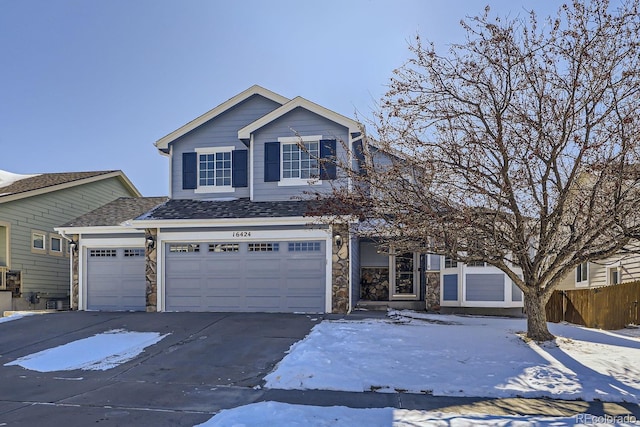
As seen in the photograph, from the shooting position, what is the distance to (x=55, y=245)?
63.5 feet

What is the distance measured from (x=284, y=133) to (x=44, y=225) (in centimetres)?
1054

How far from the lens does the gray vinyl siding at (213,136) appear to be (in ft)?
52.3

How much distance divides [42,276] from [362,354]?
14.8m

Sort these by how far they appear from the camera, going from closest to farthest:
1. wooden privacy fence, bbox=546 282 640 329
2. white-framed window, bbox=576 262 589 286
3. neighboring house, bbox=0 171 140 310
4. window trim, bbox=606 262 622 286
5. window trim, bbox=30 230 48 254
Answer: wooden privacy fence, bbox=546 282 640 329
window trim, bbox=606 262 622 286
neighboring house, bbox=0 171 140 310
window trim, bbox=30 230 48 254
white-framed window, bbox=576 262 589 286

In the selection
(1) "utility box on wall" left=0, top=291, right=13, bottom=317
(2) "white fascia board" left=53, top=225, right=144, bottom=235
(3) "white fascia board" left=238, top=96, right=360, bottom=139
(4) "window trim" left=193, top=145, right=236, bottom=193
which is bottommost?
(1) "utility box on wall" left=0, top=291, right=13, bottom=317

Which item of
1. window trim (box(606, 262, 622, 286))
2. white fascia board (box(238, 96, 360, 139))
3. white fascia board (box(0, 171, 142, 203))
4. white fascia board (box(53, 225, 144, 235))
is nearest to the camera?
white fascia board (box(238, 96, 360, 139))

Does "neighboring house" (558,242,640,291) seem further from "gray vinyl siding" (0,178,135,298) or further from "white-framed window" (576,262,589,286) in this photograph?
"gray vinyl siding" (0,178,135,298)

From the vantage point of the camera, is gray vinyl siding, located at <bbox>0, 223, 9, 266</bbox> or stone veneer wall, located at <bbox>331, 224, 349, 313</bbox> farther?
gray vinyl siding, located at <bbox>0, 223, 9, 266</bbox>

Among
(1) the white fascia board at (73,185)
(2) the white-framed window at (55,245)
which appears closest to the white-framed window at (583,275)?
(1) the white fascia board at (73,185)

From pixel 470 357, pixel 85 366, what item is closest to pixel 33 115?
pixel 85 366

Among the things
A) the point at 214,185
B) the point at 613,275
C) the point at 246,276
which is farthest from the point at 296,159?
the point at 613,275

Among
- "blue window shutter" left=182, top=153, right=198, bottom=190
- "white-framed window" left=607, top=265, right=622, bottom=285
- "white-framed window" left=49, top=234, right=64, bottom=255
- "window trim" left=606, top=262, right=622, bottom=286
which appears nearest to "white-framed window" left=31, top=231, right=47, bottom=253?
"white-framed window" left=49, top=234, right=64, bottom=255

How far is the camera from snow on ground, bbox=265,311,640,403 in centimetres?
692

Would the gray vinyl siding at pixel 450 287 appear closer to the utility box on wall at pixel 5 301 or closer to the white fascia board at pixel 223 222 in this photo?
the white fascia board at pixel 223 222
